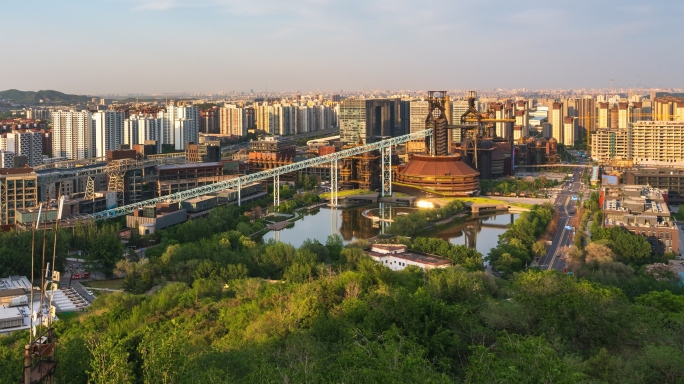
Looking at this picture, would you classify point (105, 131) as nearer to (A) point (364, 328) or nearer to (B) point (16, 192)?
(B) point (16, 192)

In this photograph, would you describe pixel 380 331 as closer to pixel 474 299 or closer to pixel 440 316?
pixel 440 316

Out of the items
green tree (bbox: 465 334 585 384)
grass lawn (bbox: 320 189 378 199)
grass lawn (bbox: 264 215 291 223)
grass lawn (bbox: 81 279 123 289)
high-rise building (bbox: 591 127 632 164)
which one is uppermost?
high-rise building (bbox: 591 127 632 164)

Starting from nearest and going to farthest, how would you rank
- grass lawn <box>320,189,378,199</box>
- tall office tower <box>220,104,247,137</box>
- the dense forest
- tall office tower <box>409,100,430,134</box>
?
the dense forest → grass lawn <box>320,189,378,199</box> → tall office tower <box>409,100,430,134</box> → tall office tower <box>220,104,247,137</box>

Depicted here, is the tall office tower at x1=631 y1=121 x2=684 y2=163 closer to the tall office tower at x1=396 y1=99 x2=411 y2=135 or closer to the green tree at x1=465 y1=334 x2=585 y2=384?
the tall office tower at x1=396 y1=99 x2=411 y2=135

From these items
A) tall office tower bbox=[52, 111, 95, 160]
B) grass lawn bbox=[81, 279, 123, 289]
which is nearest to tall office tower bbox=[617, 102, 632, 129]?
tall office tower bbox=[52, 111, 95, 160]

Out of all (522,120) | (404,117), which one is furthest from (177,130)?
(522,120)

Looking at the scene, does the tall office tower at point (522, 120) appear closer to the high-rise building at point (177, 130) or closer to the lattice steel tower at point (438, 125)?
the lattice steel tower at point (438, 125)

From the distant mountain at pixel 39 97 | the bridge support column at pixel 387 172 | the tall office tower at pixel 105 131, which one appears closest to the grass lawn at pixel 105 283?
the bridge support column at pixel 387 172
